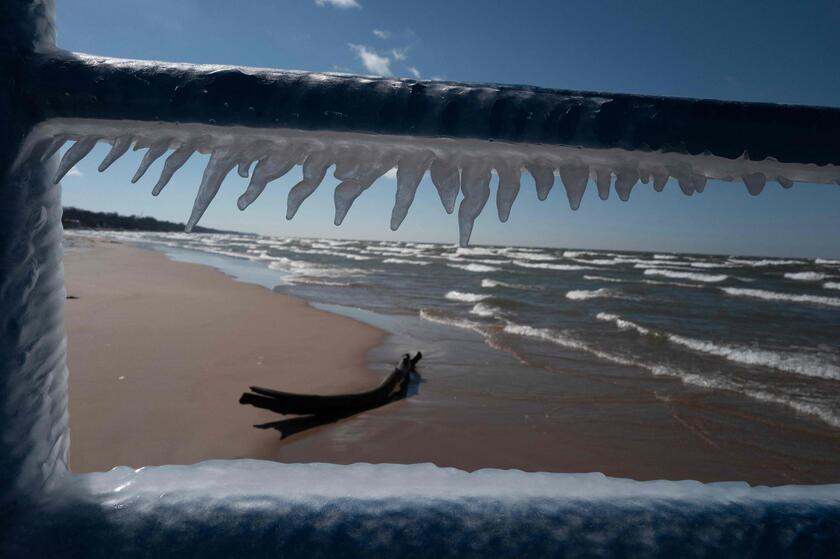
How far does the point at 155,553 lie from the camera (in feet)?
1.59

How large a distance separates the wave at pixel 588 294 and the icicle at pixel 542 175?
1468 centimetres

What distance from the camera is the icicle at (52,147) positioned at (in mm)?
520

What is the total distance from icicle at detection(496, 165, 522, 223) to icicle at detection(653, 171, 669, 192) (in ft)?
0.52

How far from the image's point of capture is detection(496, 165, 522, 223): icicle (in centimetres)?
58

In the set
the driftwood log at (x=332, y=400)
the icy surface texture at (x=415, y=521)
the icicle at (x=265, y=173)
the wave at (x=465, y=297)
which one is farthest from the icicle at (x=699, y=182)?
the wave at (x=465, y=297)

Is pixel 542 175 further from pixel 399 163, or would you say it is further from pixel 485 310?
pixel 485 310

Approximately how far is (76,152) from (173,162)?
0.33ft

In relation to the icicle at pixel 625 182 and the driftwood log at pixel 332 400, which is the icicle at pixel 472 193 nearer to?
the icicle at pixel 625 182

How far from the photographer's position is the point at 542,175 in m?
0.58

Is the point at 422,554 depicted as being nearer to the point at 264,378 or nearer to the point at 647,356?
the point at 264,378

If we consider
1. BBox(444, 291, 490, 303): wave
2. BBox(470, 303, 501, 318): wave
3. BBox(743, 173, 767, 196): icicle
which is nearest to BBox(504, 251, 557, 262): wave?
BBox(444, 291, 490, 303): wave

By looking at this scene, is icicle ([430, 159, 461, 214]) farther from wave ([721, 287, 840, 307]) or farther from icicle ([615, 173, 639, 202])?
wave ([721, 287, 840, 307])

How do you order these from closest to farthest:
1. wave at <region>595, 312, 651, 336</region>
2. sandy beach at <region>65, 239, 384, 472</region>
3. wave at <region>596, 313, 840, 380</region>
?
sandy beach at <region>65, 239, 384, 472</region>, wave at <region>596, 313, 840, 380</region>, wave at <region>595, 312, 651, 336</region>

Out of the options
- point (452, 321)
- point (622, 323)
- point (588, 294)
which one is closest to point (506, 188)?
point (452, 321)
